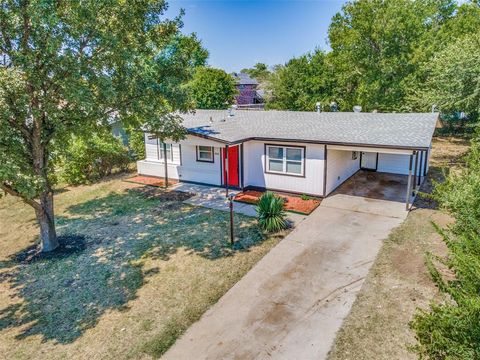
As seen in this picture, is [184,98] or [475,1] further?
[475,1]

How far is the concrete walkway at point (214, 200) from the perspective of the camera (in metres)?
12.8

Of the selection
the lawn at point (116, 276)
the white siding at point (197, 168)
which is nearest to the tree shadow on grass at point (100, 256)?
the lawn at point (116, 276)

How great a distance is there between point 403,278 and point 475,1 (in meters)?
38.4

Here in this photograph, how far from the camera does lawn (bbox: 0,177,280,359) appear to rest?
6.60m

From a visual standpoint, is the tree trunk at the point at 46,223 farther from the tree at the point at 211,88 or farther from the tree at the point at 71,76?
the tree at the point at 211,88

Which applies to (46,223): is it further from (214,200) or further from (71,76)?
(214,200)

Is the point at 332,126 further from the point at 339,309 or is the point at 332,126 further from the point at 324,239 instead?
the point at 339,309

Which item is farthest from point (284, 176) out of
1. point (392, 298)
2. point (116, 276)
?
point (116, 276)

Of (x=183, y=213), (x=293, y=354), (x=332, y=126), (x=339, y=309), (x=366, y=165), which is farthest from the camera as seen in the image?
(x=366, y=165)

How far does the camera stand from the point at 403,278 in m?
8.29

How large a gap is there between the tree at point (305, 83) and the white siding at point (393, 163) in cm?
1433

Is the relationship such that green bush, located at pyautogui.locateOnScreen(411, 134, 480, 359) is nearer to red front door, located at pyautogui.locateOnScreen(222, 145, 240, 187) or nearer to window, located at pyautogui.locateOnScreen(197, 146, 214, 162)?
red front door, located at pyautogui.locateOnScreen(222, 145, 240, 187)

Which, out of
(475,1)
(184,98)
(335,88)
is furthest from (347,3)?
(184,98)

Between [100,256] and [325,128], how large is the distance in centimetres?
1092
